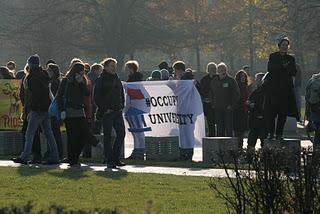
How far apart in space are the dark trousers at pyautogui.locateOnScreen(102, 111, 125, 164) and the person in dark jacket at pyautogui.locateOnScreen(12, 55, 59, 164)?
43.3 inches

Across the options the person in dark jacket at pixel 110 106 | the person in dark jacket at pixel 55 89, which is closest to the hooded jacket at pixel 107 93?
the person in dark jacket at pixel 110 106

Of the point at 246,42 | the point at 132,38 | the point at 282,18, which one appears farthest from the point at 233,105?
the point at 246,42

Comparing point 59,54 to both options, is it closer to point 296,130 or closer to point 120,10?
point 120,10

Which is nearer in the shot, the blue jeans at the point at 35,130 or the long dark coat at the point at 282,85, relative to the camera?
the long dark coat at the point at 282,85

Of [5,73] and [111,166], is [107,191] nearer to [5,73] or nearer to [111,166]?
[111,166]

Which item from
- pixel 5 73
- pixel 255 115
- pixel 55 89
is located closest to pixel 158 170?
pixel 255 115

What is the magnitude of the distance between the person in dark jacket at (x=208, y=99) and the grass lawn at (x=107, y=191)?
5459 millimetres

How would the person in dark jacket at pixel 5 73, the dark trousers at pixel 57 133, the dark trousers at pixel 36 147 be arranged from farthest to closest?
the person in dark jacket at pixel 5 73 → the dark trousers at pixel 57 133 → the dark trousers at pixel 36 147

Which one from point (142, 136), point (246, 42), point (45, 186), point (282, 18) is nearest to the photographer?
point (45, 186)

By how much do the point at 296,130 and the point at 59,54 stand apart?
33.4 meters

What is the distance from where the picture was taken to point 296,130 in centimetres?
2714

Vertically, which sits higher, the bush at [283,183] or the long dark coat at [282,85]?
the long dark coat at [282,85]

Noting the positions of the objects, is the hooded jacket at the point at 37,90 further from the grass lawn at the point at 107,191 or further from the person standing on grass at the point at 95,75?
the person standing on grass at the point at 95,75

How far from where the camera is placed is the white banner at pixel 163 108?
17.8 meters
